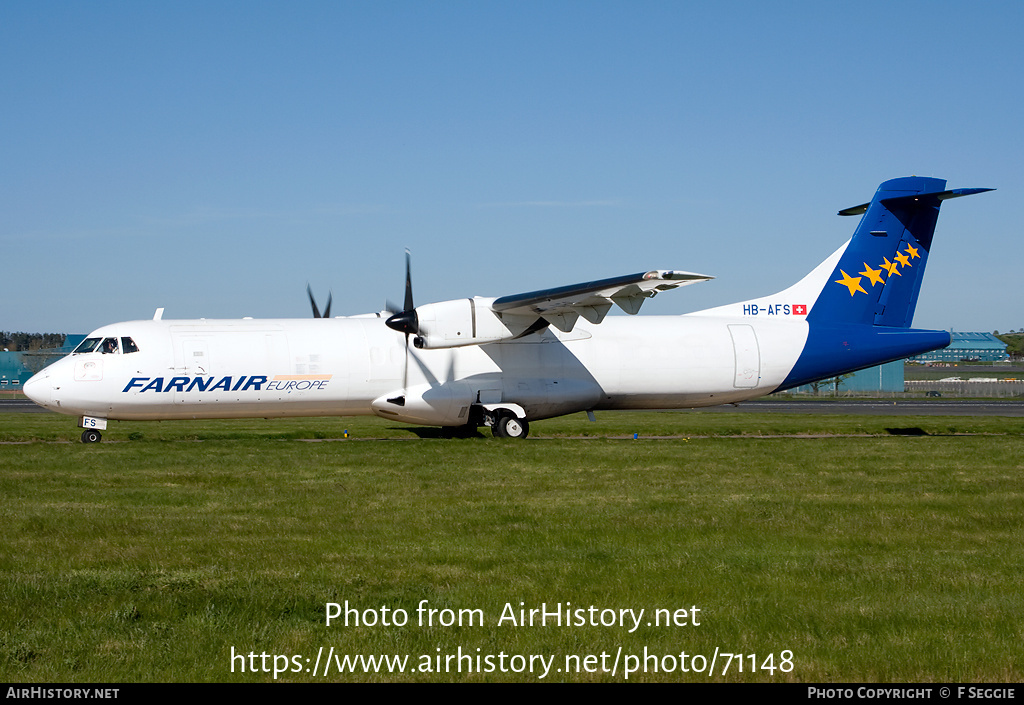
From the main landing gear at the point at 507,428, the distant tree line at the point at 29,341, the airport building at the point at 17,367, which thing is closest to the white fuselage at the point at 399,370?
the main landing gear at the point at 507,428

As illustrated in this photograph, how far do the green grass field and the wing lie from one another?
4.54 m

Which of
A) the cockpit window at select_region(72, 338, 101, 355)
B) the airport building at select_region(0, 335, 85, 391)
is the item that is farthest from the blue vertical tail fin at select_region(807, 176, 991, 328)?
the airport building at select_region(0, 335, 85, 391)

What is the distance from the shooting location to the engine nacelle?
23.0 m

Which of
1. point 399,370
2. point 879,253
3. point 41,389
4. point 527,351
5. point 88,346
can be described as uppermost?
point 879,253

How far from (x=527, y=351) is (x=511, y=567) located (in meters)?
16.2

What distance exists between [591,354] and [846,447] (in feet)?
23.8

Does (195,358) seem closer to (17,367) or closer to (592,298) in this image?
(592,298)

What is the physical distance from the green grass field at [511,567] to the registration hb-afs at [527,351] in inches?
184

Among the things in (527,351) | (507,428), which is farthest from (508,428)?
(527,351)

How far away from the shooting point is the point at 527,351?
25.5 meters

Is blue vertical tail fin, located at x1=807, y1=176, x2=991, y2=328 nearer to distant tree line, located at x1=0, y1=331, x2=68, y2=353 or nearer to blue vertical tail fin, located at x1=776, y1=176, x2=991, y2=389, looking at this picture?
blue vertical tail fin, located at x1=776, y1=176, x2=991, y2=389

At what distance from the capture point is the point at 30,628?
23.9ft

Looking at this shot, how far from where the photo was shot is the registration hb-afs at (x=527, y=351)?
23203 mm

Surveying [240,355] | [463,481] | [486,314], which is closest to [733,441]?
[486,314]
